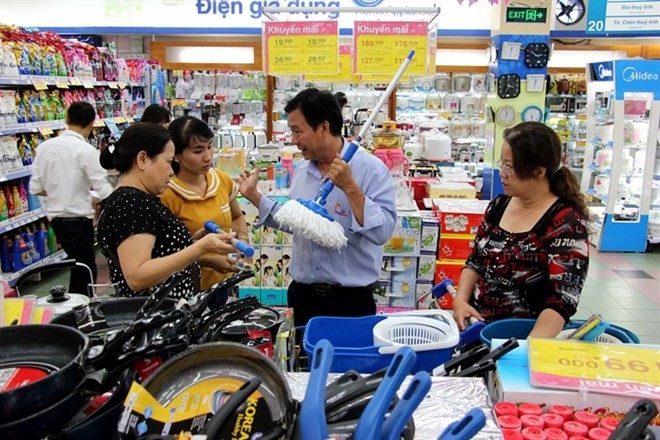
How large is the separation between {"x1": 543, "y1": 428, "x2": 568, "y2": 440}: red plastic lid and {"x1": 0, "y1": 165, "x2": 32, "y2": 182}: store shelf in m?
5.44

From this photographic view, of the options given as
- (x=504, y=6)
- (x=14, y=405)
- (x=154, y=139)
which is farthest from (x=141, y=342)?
(x=504, y=6)

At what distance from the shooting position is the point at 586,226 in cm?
212

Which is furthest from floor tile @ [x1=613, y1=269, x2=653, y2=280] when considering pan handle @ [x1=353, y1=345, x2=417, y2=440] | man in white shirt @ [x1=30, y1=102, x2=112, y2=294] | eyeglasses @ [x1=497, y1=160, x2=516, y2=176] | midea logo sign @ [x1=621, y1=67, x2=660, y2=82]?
pan handle @ [x1=353, y1=345, x2=417, y2=440]

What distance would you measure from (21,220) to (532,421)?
571 cm

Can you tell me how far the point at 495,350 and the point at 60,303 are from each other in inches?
47.4

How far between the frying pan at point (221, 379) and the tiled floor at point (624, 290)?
4492mm

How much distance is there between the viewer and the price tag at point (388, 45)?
564 cm

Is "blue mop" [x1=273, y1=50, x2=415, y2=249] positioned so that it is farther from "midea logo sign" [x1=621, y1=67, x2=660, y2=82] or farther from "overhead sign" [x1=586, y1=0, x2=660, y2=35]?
"overhead sign" [x1=586, y1=0, x2=660, y2=35]

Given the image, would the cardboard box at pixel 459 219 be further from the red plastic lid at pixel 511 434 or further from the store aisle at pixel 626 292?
the red plastic lid at pixel 511 434

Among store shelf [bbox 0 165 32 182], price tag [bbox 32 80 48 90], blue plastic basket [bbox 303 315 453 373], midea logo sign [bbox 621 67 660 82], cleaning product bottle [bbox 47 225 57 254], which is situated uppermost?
midea logo sign [bbox 621 67 660 82]

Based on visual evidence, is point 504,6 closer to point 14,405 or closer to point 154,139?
point 154,139

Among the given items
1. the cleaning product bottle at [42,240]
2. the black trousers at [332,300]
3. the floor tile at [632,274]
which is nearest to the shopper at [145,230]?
the black trousers at [332,300]

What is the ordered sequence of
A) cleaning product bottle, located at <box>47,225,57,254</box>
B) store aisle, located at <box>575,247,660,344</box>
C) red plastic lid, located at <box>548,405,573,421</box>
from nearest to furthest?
red plastic lid, located at <box>548,405,573,421</box>, store aisle, located at <box>575,247,660,344</box>, cleaning product bottle, located at <box>47,225,57,254</box>

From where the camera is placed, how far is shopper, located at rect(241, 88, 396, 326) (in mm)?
2395
